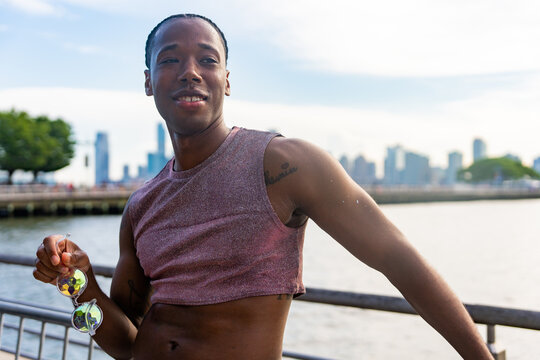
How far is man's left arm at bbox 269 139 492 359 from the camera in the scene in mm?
1479

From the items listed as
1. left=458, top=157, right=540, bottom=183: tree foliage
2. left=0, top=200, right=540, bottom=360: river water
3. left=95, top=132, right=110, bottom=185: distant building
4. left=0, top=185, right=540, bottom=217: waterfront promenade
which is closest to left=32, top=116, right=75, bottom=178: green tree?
left=0, top=185, right=540, bottom=217: waterfront promenade

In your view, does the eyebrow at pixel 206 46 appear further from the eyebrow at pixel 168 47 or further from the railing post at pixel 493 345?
the railing post at pixel 493 345

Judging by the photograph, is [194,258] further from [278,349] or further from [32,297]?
[32,297]

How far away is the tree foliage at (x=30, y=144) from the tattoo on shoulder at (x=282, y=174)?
6520 centimetres

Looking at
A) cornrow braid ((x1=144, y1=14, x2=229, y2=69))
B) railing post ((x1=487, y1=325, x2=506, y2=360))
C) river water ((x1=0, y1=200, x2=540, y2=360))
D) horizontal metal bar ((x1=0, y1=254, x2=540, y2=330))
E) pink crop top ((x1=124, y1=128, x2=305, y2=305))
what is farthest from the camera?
river water ((x1=0, y1=200, x2=540, y2=360))

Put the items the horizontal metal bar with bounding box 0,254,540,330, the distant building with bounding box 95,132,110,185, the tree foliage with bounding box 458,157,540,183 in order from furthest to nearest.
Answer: the distant building with bounding box 95,132,110,185 < the tree foliage with bounding box 458,157,540,183 < the horizontal metal bar with bounding box 0,254,540,330

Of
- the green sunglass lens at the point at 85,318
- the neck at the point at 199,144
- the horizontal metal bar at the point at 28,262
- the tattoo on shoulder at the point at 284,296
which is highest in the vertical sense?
the neck at the point at 199,144

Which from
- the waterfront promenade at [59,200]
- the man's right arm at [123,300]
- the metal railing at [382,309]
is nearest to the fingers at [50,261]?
the man's right arm at [123,300]

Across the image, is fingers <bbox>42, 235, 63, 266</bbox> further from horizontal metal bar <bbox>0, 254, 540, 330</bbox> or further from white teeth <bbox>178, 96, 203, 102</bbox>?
horizontal metal bar <bbox>0, 254, 540, 330</bbox>

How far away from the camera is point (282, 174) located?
5.25 feet

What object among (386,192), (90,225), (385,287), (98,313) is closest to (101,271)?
(98,313)

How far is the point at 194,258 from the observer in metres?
1.64

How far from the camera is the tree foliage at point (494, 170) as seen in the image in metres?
137

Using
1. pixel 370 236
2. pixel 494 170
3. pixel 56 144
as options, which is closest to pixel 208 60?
pixel 370 236
